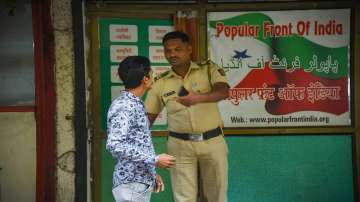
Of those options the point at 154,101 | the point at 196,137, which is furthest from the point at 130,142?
the point at 154,101

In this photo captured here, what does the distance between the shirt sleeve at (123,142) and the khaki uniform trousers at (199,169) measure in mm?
1499

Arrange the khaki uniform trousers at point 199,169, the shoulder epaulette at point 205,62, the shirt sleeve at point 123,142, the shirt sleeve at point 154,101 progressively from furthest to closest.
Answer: the shoulder epaulette at point 205,62, the shirt sleeve at point 154,101, the khaki uniform trousers at point 199,169, the shirt sleeve at point 123,142

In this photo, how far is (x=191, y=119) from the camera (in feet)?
18.1

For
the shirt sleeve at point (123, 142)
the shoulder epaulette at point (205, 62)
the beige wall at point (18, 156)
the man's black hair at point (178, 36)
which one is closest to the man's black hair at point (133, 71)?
the shirt sleeve at point (123, 142)

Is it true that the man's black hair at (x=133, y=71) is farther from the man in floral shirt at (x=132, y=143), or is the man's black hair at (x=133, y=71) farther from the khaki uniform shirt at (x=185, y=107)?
the khaki uniform shirt at (x=185, y=107)

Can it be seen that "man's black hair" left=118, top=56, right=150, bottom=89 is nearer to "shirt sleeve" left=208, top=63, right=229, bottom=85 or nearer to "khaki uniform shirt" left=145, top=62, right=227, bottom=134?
"khaki uniform shirt" left=145, top=62, right=227, bottom=134

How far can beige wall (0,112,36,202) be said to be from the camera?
580 cm

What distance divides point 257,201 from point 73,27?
265 centimetres

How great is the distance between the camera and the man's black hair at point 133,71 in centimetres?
417

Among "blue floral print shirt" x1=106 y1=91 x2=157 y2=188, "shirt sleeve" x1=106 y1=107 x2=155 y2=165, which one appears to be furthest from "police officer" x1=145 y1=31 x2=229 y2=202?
"shirt sleeve" x1=106 y1=107 x2=155 y2=165

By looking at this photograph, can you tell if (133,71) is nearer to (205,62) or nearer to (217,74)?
(217,74)

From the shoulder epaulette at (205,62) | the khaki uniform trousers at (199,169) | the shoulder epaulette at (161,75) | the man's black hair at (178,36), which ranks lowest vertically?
the khaki uniform trousers at (199,169)

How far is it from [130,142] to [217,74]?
1940mm

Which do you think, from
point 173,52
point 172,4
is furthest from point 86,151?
point 172,4
